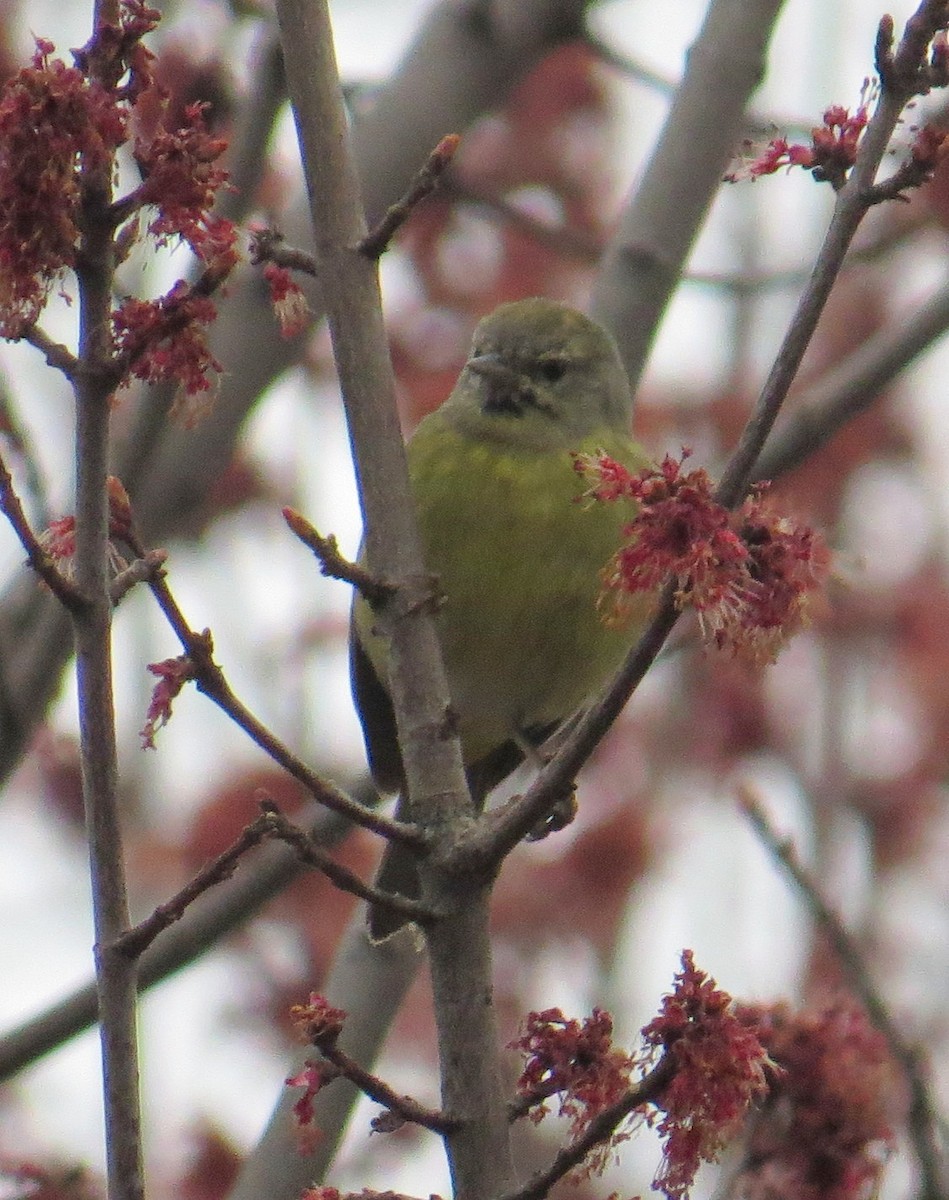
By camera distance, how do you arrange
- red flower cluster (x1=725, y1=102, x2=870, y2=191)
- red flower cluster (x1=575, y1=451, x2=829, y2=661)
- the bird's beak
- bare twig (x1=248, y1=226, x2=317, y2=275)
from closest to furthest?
red flower cluster (x1=575, y1=451, x2=829, y2=661)
red flower cluster (x1=725, y1=102, x2=870, y2=191)
bare twig (x1=248, y1=226, x2=317, y2=275)
the bird's beak

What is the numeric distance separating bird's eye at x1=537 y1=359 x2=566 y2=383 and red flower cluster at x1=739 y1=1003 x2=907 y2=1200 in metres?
2.17

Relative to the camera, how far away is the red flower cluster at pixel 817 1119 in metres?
3.26

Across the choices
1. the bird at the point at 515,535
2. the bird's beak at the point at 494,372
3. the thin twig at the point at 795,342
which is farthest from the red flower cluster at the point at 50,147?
the bird's beak at the point at 494,372

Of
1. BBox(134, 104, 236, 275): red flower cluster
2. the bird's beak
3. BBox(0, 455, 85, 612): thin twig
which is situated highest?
the bird's beak

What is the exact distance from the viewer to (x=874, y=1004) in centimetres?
355

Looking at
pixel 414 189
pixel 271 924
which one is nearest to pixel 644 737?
pixel 271 924

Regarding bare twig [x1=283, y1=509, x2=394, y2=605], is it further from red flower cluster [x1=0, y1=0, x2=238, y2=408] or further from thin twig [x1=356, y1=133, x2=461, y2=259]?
thin twig [x1=356, y1=133, x2=461, y2=259]

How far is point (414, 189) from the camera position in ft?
8.35

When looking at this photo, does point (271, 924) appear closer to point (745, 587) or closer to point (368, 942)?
point (368, 942)

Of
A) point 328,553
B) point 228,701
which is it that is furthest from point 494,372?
point 228,701

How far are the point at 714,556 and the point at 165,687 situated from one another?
711 millimetres

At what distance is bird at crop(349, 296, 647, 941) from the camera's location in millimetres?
4500

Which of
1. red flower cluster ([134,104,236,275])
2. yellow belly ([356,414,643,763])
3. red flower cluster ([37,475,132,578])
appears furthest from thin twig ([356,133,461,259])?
yellow belly ([356,414,643,763])

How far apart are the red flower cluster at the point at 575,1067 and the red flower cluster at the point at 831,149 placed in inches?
43.2
